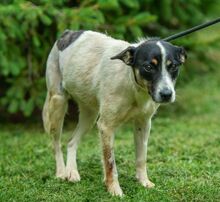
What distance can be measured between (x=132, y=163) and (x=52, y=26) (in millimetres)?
3558

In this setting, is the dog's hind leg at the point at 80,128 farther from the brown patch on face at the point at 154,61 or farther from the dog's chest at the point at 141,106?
the brown patch on face at the point at 154,61

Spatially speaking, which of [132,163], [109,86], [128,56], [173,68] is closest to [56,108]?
[109,86]

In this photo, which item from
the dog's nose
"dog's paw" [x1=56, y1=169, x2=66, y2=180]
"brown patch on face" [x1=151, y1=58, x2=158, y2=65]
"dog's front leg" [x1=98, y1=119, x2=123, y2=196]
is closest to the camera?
the dog's nose

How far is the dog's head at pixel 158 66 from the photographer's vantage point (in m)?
6.04

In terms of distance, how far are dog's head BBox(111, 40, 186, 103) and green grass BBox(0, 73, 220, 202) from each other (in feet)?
3.86

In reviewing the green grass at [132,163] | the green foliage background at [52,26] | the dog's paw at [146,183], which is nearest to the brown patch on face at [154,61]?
the green grass at [132,163]

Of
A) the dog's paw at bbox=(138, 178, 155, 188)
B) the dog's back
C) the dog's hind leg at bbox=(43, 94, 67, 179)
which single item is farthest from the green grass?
the dog's back

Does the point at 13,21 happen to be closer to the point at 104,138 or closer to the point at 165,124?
the point at 165,124

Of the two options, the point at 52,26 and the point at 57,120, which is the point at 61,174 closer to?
A: the point at 57,120

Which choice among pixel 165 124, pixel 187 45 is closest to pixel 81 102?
pixel 165 124

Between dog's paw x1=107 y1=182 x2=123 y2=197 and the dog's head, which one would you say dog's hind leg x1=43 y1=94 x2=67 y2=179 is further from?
the dog's head

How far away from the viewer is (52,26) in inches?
427

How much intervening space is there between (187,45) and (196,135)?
7.01ft

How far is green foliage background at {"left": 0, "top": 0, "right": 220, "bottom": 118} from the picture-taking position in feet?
32.8
